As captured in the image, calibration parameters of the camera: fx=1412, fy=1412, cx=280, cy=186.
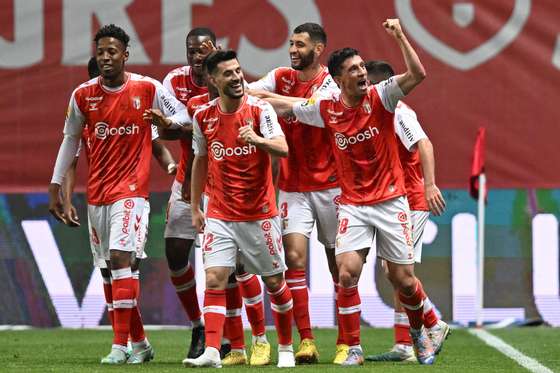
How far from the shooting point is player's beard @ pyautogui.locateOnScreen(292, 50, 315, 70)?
1031 cm

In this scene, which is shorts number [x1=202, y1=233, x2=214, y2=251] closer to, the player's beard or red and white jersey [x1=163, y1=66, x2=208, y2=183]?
red and white jersey [x1=163, y1=66, x2=208, y2=183]

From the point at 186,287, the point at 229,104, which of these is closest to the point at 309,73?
the point at 229,104

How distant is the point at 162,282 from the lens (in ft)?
47.3

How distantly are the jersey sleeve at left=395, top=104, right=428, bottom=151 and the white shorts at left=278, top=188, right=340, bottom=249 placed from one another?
0.73 metres

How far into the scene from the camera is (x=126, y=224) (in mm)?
9883

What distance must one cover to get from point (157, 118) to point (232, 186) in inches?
33.0

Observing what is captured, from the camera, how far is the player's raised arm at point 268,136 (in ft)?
29.2

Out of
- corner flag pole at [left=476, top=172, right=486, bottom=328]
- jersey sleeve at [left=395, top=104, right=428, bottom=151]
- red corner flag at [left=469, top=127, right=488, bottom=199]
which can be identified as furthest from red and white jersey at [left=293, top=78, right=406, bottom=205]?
corner flag pole at [left=476, top=172, right=486, bottom=328]

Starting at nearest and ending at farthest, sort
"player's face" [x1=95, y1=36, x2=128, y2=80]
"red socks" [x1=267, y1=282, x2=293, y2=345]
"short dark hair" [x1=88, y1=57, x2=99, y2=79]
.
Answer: "red socks" [x1=267, y1=282, x2=293, y2=345]
"player's face" [x1=95, y1=36, x2=128, y2=80]
"short dark hair" [x1=88, y1=57, x2=99, y2=79]

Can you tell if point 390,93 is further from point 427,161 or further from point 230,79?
point 230,79

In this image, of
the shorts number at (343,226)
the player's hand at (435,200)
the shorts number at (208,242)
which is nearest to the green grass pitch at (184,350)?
the shorts number at (208,242)

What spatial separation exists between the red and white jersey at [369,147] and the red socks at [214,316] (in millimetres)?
1169

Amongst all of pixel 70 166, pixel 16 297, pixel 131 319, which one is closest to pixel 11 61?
pixel 16 297

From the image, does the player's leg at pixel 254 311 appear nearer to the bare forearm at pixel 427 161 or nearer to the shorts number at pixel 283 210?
the shorts number at pixel 283 210
